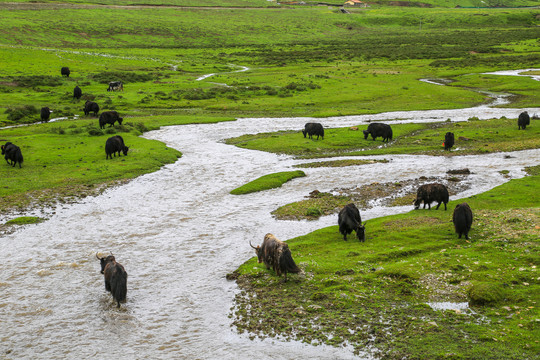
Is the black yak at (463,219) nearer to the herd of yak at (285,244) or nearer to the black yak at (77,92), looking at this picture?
the herd of yak at (285,244)

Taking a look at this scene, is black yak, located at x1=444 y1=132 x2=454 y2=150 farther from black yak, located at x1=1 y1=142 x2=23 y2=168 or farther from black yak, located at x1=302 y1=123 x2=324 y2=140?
black yak, located at x1=1 y1=142 x2=23 y2=168

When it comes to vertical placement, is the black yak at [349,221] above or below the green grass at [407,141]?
below

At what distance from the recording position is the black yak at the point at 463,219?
18203 millimetres

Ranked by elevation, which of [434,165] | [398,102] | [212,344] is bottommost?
[212,344]

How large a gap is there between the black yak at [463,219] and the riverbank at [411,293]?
455 millimetres

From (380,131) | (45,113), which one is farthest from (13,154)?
(380,131)

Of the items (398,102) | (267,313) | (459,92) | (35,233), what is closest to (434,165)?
(267,313)

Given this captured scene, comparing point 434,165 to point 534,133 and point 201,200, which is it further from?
point 201,200

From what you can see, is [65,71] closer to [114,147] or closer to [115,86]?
[115,86]

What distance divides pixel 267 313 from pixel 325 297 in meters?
1.88

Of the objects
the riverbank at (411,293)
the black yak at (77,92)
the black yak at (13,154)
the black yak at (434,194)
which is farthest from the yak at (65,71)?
the black yak at (434,194)

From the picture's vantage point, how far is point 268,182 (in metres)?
29.5

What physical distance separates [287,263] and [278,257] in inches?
14.3

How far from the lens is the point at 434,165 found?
32344 mm
